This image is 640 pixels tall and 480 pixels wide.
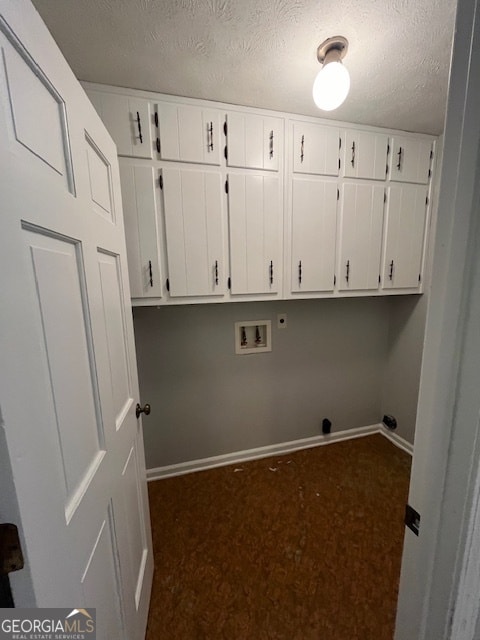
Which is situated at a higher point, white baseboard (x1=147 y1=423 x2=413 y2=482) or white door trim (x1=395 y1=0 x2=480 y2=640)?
white door trim (x1=395 y1=0 x2=480 y2=640)

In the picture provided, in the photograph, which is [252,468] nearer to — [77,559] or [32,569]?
[77,559]

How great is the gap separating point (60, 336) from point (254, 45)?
1.31m

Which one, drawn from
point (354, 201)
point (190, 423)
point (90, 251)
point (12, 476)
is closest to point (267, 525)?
point (190, 423)

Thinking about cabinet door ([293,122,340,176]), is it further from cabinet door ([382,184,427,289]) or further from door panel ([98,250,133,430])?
door panel ([98,250,133,430])

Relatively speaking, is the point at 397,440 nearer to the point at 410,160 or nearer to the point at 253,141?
the point at 410,160

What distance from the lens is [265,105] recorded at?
4.47 ft

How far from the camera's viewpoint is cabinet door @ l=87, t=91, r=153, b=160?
1206 mm

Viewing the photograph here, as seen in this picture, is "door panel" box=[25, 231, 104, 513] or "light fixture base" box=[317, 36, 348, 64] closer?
"door panel" box=[25, 231, 104, 513]

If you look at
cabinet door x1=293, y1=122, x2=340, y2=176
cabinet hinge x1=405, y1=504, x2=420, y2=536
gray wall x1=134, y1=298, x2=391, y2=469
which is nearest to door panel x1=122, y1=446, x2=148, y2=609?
gray wall x1=134, y1=298, x2=391, y2=469

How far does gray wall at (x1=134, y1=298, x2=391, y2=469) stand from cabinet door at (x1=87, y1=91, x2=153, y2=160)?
92cm

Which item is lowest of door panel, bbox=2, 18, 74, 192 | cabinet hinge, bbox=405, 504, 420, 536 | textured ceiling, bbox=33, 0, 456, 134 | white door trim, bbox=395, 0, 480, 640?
cabinet hinge, bbox=405, 504, 420, 536

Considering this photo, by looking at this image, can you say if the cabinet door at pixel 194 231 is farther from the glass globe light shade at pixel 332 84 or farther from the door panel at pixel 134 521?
the door panel at pixel 134 521

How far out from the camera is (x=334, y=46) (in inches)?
38.8

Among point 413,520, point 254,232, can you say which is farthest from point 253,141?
point 413,520
